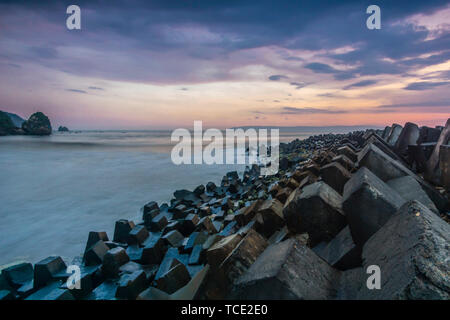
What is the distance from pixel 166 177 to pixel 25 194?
16.5ft

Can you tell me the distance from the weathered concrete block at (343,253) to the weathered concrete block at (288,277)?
0.13 metres

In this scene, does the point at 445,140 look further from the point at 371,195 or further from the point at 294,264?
the point at 294,264

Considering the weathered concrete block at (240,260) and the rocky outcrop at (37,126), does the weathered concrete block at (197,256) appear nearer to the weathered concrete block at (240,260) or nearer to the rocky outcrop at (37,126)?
the weathered concrete block at (240,260)

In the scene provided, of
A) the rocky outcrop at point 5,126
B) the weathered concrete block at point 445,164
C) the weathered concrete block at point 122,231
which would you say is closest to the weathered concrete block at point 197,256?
the weathered concrete block at point 122,231

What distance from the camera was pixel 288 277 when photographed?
1.16 m

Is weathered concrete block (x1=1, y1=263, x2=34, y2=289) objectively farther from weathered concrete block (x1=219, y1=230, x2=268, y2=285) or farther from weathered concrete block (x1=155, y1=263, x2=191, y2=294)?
weathered concrete block (x1=219, y1=230, x2=268, y2=285)

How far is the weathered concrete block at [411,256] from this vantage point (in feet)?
3.13

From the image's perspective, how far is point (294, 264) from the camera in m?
1.24

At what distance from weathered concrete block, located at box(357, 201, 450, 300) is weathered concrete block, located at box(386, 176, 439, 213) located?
3.46 feet

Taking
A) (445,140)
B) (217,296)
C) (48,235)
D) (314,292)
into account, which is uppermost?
(445,140)

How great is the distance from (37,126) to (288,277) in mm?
88311

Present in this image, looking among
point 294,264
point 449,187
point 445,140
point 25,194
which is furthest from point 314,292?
point 25,194

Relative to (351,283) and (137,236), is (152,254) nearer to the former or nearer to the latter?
(137,236)
